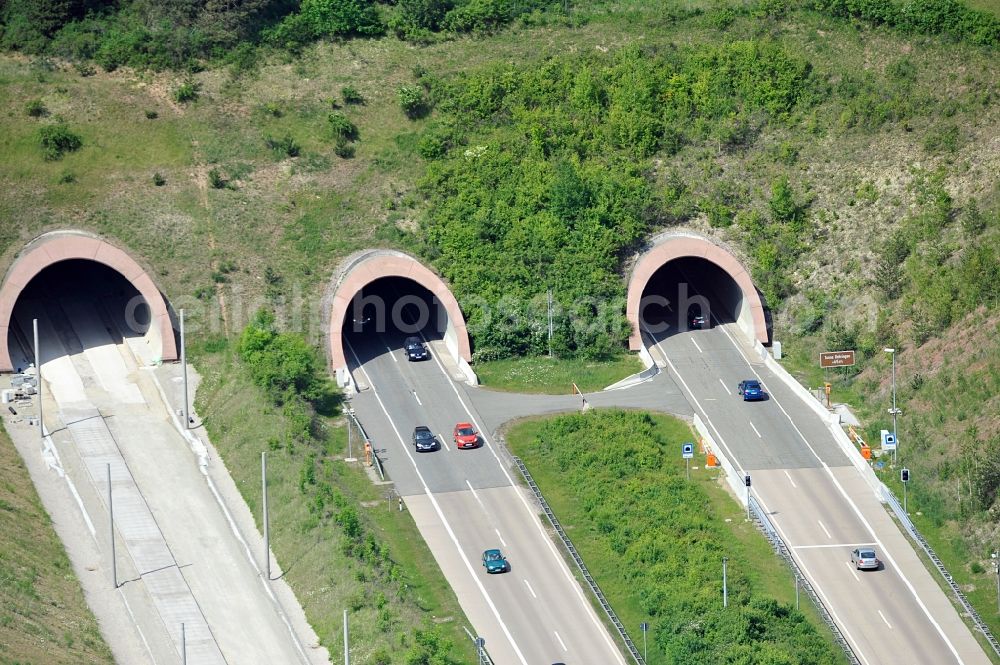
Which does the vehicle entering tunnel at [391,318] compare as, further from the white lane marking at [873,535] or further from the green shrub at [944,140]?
the green shrub at [944,140]

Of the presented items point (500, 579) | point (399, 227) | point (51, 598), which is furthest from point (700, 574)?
point (399, 227)

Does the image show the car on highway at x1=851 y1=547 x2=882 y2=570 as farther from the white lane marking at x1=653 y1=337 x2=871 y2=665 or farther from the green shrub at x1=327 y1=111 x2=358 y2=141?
the green shrub at x1=327 y1=111 x2=358 y2=141

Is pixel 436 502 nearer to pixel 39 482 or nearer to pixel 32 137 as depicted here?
pixel 39 482

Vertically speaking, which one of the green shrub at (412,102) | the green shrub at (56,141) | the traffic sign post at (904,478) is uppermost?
the green shrub at (56,141)

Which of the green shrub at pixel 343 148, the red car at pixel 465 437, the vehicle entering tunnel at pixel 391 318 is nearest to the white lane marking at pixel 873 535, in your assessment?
the red car at pixel 465 437

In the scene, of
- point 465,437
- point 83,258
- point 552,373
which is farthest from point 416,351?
point 83,258

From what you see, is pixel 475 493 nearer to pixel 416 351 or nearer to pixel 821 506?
pixel 416 351
